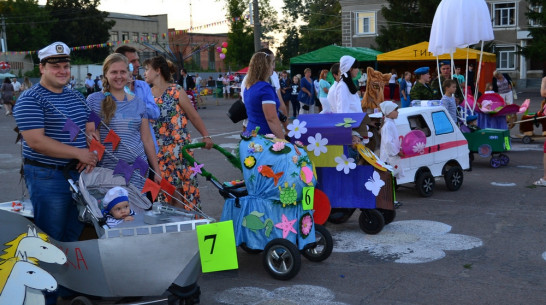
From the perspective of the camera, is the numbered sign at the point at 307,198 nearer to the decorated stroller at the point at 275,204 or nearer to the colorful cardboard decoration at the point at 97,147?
the decorated stroller at the point at 275,204

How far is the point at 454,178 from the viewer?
30.5 feet

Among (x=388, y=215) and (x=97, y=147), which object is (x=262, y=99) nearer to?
(x=97, y=147)

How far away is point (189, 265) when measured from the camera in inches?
158

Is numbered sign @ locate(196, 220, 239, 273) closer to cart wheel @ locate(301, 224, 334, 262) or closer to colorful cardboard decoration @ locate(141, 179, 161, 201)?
colorful cardboard decoration @ locate(141, 179, 161, 201)

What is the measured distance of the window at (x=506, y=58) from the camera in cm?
4797

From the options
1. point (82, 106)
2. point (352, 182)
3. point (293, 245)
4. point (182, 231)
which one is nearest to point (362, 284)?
point (293, 245)

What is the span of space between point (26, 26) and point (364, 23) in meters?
37.8

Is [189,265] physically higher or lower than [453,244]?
higher

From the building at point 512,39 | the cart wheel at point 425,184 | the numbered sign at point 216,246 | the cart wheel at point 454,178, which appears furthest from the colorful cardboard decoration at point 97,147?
the building at point 512,39

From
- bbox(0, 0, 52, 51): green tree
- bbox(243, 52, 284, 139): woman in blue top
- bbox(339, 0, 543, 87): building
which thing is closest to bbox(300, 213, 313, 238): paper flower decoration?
bbox(243, 52, 284, 139): woman in blue top

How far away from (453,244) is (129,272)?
369 cm

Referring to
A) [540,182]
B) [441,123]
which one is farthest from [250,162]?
[540,182]

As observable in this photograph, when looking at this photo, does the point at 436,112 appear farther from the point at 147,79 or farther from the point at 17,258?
the point at 17,258

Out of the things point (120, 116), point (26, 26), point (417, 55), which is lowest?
point (120, 116)
